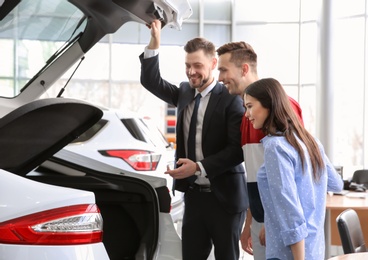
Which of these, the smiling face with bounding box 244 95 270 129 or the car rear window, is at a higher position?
the smiling face with bounding box 244 95 270 129

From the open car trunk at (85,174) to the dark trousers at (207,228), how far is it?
0.34m

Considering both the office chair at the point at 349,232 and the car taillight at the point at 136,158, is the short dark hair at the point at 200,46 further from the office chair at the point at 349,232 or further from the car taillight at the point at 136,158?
the car taillight at the point at 136,158

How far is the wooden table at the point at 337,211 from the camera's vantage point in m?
4.91

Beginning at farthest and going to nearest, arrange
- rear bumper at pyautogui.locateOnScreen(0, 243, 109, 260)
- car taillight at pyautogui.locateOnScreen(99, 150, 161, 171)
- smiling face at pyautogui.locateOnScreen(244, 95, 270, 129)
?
car taillight at pyautogui.locateOnScreen(99, 150, 161, 171)
smiling face at pyautogui.locateOnScreen(244, 95, 270, 129)
rear bumper at pyautogui.locateOnScreen(0, 243, 109, 260)

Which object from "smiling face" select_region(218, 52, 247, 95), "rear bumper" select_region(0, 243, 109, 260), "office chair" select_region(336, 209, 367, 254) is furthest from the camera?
"office chair" select_region(336, 209, 367, 254)

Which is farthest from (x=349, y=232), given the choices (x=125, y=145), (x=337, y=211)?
(x=125, y=145)

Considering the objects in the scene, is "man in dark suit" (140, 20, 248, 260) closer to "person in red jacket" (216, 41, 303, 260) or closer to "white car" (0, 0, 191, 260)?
"person in red jacket" (216, 41, 303, 260)

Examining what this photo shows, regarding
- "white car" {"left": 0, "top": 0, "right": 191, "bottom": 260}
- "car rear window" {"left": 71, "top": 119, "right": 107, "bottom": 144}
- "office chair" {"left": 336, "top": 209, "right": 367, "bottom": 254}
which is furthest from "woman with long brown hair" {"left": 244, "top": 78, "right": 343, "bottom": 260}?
"car rear window" {"left": 71, "top": 119, "right": 107, "bottom": 144}

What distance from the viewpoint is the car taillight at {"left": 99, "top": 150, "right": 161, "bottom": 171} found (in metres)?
6.45

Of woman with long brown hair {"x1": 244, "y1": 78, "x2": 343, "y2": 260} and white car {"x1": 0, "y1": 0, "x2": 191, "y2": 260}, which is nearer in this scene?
white car {"x1": 0, "y1": 0, "x2": 191, "y2": 260}

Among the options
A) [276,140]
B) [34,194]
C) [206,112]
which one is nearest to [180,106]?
[206,112]

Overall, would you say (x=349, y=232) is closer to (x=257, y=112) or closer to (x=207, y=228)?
(x=207, y=228)

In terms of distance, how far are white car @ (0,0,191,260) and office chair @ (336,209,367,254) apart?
110cm

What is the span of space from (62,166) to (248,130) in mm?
951
